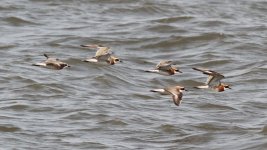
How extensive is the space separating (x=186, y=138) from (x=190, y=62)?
5.77 meters

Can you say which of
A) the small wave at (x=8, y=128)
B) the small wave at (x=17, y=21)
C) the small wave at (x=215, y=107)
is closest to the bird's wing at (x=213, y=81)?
the small wave at (x=215, y=107)

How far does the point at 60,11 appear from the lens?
25812 millimetres

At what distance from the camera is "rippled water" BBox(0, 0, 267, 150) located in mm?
16438

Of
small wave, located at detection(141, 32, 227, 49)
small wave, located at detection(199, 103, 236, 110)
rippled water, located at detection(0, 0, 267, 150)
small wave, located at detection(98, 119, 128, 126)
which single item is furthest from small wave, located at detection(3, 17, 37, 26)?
small wave, located at detection(98, 119, 128, 126)

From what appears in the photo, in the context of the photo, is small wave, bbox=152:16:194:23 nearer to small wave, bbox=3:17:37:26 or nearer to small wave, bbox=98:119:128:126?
small wave, bbox=3:17:37:26

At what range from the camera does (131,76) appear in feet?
68.1

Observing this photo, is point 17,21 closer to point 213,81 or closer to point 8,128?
point 8,128

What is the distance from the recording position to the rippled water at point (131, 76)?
16.4 metres

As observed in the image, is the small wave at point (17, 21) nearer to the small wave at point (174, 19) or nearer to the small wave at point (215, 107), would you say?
the small wave at point (174, 19)

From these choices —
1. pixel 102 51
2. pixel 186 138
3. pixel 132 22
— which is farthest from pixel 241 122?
pixel 132 22

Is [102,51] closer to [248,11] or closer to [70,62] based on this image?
[70,62]

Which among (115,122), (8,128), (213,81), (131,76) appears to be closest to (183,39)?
(131,76)

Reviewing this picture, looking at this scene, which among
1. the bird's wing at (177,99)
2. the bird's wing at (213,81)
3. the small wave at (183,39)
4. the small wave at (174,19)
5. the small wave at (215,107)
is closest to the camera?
the bird's wing at (177,99)

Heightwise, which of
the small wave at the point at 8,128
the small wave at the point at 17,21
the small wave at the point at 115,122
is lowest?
the small wave at the point at 115,122
